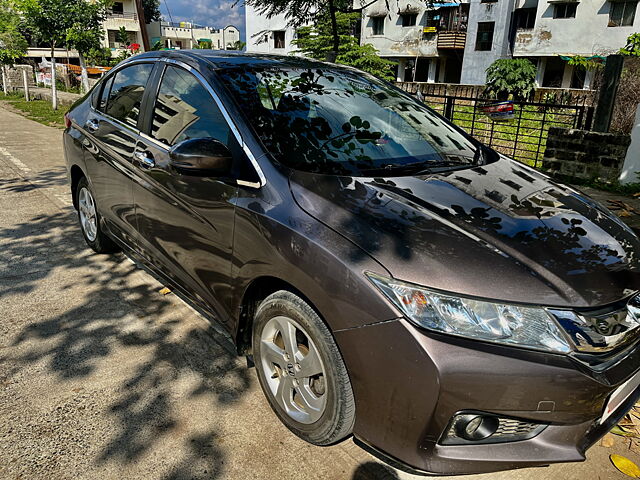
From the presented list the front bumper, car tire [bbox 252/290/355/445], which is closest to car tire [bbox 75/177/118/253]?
car tire [bbox 252/290/355/445]

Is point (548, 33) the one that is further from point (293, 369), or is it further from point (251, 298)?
point (293, 369)

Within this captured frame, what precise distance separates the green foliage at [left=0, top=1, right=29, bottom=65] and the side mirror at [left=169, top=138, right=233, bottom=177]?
79.8ft

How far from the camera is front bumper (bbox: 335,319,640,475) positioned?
68.8 inches

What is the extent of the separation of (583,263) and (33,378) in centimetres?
277

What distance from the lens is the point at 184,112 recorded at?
2994mm

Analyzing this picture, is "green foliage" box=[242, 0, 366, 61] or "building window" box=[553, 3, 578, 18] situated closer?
"green foliage" box=[242, 0, 366, 61]

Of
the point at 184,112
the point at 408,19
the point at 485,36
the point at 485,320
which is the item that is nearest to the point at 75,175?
the point at 184,112

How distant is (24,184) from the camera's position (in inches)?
283

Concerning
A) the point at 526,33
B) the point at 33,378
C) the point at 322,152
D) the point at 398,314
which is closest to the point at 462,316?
the point at 398,314

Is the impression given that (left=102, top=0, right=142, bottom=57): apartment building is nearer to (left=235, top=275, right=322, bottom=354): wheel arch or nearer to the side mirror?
the side mirror

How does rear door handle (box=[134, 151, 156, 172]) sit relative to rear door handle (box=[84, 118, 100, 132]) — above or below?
below

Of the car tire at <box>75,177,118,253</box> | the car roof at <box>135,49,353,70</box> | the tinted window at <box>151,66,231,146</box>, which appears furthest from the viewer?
the car tire at <box>75,177,118,253</box>

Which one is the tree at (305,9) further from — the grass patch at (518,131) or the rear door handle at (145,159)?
the rear door handle at (145,159)

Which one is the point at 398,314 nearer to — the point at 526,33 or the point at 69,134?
the point at 69,134
